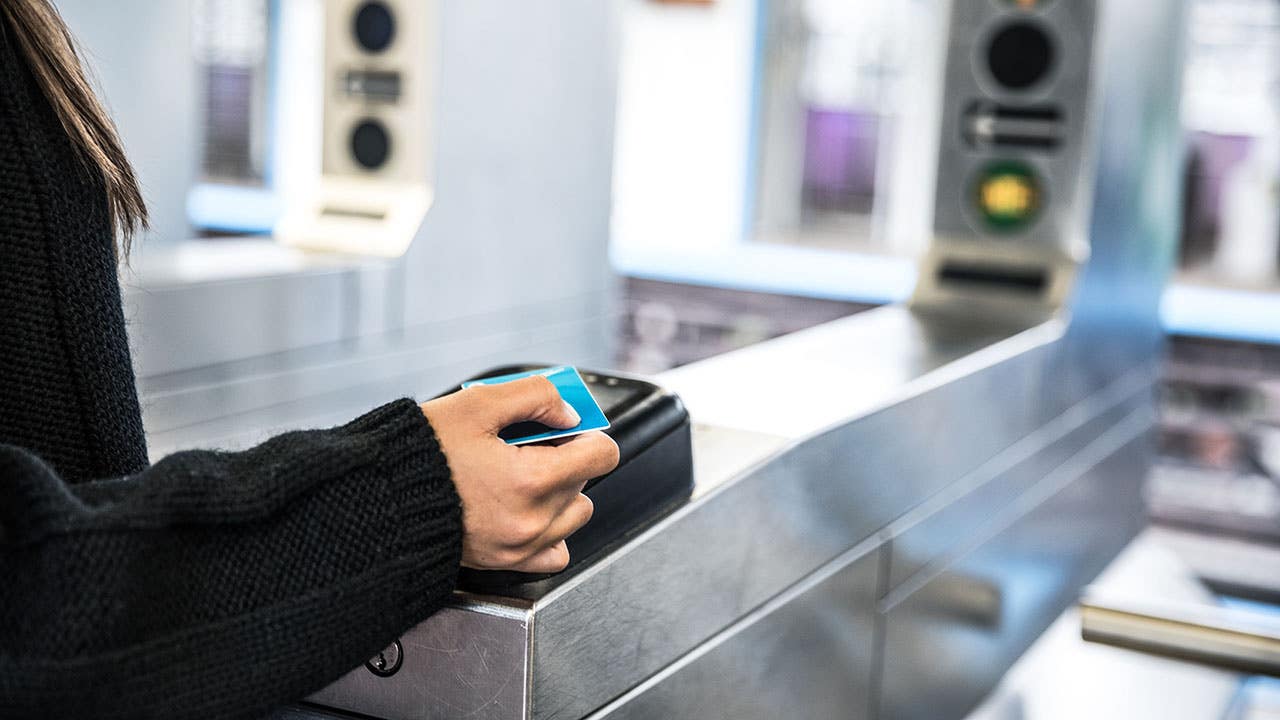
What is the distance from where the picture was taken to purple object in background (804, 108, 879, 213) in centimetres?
498

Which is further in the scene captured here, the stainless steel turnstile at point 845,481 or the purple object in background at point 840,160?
the purple object in background at point 840,160

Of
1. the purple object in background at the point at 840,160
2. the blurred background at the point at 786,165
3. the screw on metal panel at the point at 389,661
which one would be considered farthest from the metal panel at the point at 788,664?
the purple object in background at the point at 840,160

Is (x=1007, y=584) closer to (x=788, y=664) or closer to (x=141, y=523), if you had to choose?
(x=788, y=664)

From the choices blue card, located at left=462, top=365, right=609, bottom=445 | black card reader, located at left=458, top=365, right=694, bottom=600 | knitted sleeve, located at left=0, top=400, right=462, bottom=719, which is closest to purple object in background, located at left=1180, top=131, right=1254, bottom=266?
black card reader, located at left=458, top=365, right=694, bottom=600

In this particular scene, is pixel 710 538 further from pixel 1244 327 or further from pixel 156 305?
pixel 1244 327

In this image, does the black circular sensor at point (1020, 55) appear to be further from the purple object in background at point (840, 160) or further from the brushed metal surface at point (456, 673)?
the purple object in background at point (840, 160)

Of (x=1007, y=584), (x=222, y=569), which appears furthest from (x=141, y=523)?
(x=1007, y=584)

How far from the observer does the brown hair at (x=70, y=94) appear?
628 mm

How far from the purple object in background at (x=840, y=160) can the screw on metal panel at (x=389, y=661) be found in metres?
4.50

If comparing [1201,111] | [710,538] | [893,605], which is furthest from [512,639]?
[1201,111]

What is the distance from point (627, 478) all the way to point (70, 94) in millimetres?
338

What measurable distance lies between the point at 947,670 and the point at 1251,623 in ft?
1.05

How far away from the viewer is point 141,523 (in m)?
0.53

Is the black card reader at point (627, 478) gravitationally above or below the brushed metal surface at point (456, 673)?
above
